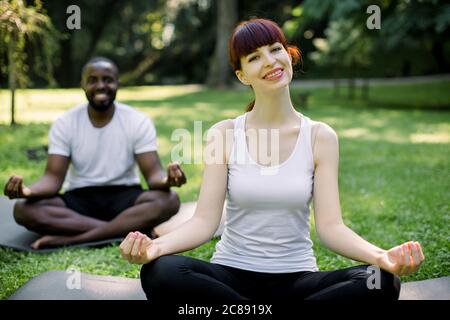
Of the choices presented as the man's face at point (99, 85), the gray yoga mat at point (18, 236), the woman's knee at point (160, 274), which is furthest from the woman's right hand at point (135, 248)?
the man's face at point (99, 85)

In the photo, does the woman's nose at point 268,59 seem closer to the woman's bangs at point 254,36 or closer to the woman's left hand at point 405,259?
the woman's bangs at point 254,36

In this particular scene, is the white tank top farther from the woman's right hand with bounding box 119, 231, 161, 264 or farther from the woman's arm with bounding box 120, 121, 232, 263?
the woman's right hand with bounding box 119, 231, 161, 264

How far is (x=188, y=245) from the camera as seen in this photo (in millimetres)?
2359

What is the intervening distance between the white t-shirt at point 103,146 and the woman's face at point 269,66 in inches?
78.0

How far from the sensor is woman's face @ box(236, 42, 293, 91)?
7.75ft

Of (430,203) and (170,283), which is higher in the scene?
(170,283)

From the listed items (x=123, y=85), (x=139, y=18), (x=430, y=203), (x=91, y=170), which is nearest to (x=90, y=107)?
(x=91, y=170)

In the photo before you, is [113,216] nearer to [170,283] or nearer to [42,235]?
[42,235]

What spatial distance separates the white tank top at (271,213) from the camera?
2.37 metres

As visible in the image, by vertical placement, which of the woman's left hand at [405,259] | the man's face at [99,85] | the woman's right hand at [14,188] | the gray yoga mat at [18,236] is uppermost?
the man's face at [99,85]

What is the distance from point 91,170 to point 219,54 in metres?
15.2


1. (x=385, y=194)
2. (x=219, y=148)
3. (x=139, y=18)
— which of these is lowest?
(x=385, y=194)

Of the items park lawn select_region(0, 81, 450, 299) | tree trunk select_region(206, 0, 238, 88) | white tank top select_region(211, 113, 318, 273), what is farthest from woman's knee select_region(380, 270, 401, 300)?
tree trunk select_region(206, 0, 238, 88)
